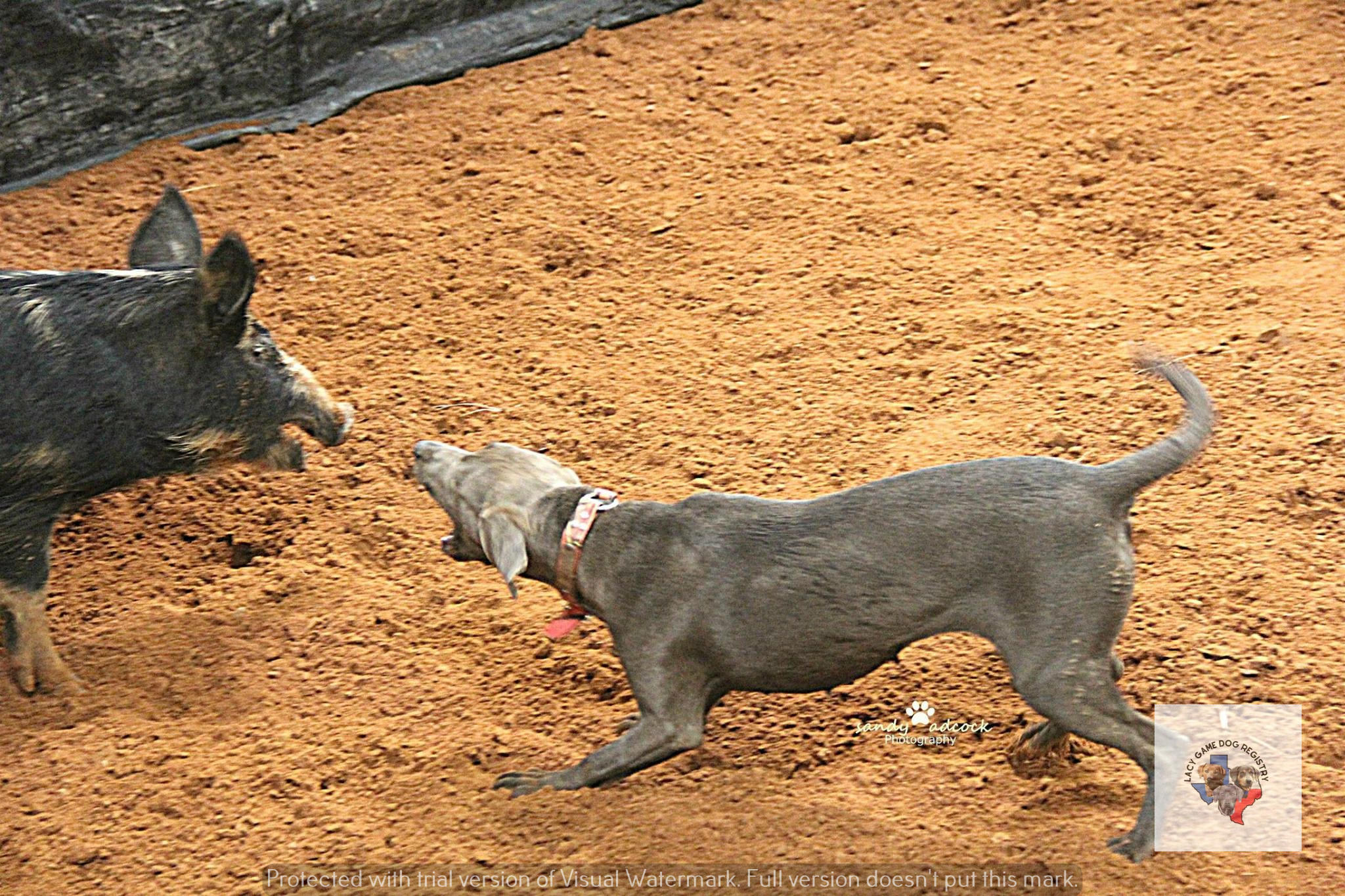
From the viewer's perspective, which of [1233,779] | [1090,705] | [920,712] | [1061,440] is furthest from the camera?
[1061,440]

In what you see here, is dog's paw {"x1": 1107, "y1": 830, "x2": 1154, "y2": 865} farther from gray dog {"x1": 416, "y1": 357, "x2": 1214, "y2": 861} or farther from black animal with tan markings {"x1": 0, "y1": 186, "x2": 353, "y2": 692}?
black animal with tan markings {"x1": 0, "y1": 186, "x2": 353, "y2": 692}

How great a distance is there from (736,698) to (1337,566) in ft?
6.67

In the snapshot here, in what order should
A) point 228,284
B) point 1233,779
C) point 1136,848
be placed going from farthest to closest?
point 228,284, point 1233,779, point 1136,848

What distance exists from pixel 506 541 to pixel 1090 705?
162 centimetres

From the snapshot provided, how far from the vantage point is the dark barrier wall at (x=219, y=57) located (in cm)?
750

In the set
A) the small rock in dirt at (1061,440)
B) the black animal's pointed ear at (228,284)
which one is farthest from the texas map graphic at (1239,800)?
the black animal's pointed ear at (228,284)

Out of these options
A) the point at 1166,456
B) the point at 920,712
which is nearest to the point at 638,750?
the point at 920,712

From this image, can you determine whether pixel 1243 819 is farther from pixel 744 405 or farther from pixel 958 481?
pixel 744 405

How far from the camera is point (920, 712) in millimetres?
4648

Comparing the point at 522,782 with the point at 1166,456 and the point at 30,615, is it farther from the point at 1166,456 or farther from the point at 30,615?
the point at 1166,456

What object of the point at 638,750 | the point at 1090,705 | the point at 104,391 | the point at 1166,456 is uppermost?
the point at 1166,456

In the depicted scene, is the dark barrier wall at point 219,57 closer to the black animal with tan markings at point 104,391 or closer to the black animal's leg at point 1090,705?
the black animal with tan markings at point 104,391

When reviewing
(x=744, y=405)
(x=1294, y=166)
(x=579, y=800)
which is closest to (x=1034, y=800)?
(x=579, y=800)

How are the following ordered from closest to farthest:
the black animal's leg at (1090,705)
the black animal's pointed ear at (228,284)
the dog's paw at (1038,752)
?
1. the black animal's leg at (1090,705)
2. the dog's paw at (1038,752)
3. the black animal's pointed ear at (228,284)
